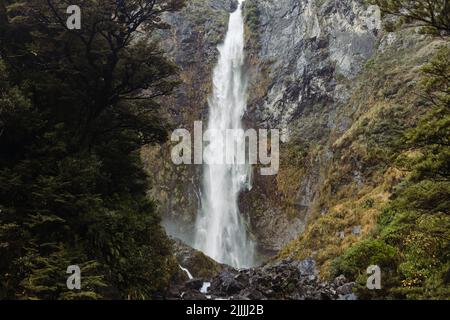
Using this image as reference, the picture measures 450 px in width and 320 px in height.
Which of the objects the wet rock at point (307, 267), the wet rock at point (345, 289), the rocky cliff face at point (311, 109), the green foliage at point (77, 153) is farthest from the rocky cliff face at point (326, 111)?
the green foliage at point (77, 153)

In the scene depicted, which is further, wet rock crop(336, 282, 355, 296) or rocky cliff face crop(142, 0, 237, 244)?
rocky cliff face crop(142, 0, 237, 244)

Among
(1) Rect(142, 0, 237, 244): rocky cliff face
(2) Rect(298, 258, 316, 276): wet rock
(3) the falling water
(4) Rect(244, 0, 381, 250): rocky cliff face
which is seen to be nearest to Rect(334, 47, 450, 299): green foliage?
(2) Rect(298, 258, 316, 276): wet rock

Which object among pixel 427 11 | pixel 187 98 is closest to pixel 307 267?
Result: pixel 427 11

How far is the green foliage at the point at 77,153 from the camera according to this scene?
32.0ft

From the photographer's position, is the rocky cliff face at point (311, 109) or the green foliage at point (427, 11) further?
the rocky cliff face at point (311, 109)

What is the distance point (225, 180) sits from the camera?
115 ft

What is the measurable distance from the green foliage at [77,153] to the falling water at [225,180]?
53.1 feet

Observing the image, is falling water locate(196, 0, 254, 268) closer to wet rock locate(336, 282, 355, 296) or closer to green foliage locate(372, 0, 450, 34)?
wet rock locate(336, 282, 355, 296)

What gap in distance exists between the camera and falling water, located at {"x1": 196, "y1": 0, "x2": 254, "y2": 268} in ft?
105

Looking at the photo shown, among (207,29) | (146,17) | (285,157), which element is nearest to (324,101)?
(285,157)

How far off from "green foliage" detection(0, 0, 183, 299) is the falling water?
16175 millimetres

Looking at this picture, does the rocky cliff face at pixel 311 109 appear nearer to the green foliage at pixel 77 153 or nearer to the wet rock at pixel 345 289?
the wet rock at pixel 345 289

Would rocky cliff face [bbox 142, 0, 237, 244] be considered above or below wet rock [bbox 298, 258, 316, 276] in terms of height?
above

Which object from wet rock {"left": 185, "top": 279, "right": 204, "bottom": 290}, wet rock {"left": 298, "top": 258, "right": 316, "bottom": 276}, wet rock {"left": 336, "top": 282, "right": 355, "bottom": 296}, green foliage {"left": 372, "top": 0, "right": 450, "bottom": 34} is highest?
green foliage {"left": 372, "top": 0, "right": 450, "bottom": 34}
